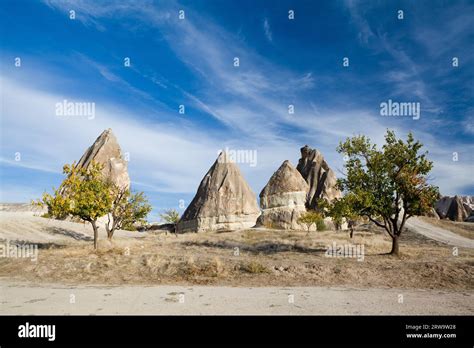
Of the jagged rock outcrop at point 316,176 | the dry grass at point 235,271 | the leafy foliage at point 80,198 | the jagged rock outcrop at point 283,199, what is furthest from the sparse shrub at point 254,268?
the jagged rock outcrop at point 316,176

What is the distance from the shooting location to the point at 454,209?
88.2 meters

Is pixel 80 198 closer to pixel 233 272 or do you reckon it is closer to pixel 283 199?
pixel 233 272

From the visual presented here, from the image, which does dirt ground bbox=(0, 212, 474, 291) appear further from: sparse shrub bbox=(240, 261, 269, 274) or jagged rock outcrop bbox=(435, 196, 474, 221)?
jagged rock outcrop bbox=(435, 196, 474, 221)

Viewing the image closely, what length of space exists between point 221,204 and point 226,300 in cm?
4556

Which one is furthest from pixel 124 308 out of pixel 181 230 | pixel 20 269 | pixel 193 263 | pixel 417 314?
pixel 181 230

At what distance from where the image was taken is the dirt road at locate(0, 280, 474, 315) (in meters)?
8.84

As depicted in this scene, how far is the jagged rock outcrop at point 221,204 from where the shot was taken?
54.8m
